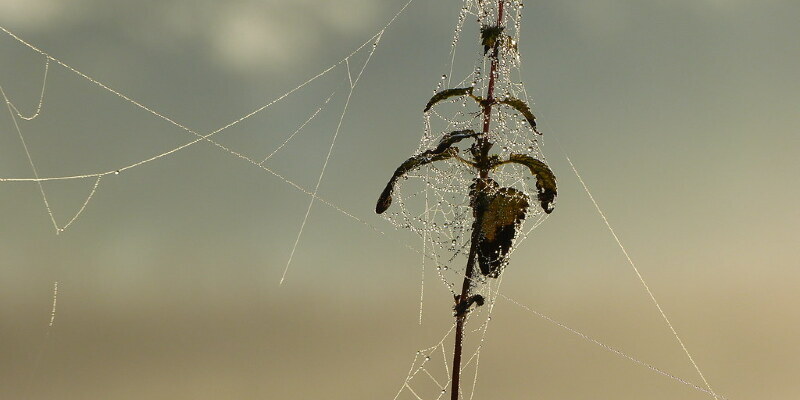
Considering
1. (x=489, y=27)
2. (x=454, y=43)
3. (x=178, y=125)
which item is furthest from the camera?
(x=178, y=125)

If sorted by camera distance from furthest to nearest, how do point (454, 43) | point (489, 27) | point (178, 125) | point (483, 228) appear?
1. point (178, 125)
2. point (454, 43)
3. point (489, 27)
4. point (483, 228)

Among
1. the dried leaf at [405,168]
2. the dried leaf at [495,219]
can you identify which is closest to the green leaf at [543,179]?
the dried leaf at [495,219]

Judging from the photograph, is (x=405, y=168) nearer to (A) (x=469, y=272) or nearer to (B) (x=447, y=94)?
(B) (x=447, y=94)

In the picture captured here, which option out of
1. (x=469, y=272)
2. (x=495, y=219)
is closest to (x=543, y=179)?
(x=495, y=219)

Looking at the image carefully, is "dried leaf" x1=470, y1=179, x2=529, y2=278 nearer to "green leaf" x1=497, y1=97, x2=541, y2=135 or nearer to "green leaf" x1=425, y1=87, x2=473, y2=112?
"green leaf" x1=497, y1=97, x2=541, y2=135

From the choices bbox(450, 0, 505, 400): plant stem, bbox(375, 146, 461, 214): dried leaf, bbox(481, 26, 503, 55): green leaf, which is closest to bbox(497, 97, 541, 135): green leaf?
bbox(450, 0, 505, 400): plant stem

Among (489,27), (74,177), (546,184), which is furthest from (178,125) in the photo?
(546,184)

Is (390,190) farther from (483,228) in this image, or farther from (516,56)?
(516,56)
